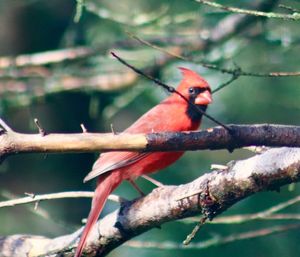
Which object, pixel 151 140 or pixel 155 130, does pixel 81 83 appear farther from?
pixel 151 140

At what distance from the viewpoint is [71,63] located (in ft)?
21.4

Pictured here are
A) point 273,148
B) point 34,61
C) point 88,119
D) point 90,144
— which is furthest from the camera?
point 88,119

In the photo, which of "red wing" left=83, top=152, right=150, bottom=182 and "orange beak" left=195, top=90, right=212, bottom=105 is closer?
"red wing" left=83, top=152, right=150, bottom=182

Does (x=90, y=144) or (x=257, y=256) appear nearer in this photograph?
(x=90, y=144)

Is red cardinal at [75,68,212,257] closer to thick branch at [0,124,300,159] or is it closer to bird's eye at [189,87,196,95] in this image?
bird's eye at [189,87,196,95]

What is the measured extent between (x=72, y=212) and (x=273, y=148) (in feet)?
10.7

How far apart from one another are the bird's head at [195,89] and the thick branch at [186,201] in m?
1.49

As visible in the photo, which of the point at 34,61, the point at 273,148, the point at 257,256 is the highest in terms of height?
the point at 34,61

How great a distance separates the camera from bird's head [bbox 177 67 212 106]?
17.4 ft

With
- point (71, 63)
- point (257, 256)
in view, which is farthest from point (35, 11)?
point (257, 256)

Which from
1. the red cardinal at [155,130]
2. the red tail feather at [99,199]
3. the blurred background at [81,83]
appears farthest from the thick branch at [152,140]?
the blurred background at [81,83]

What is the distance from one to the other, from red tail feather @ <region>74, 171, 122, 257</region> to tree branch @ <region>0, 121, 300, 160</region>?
2.78ft

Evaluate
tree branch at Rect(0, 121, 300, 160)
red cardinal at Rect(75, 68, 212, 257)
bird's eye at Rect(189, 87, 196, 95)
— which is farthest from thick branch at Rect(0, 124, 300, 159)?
bird's eye at Rect(189, 87, 196, 95)

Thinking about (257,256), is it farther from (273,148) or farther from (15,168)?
(273,148)
